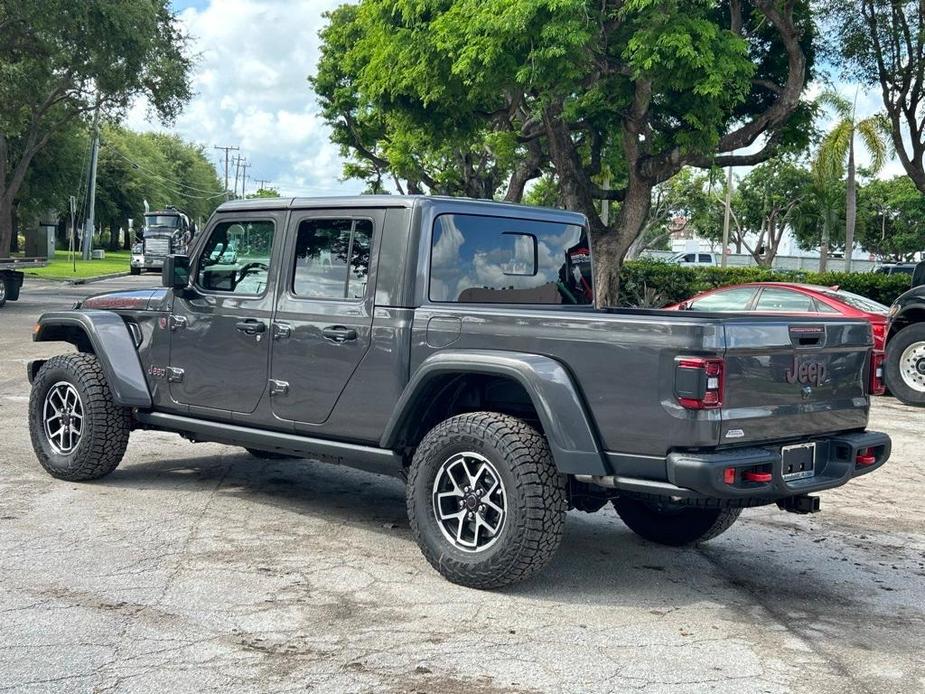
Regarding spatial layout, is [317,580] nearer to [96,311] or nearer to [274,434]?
[274,434]

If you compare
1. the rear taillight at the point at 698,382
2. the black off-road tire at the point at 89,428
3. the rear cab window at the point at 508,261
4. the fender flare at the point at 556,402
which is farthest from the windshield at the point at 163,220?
the rear taillight at the point at 698,382

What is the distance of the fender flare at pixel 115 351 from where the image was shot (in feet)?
22.6

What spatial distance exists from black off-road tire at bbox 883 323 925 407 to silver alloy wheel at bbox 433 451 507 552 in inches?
355

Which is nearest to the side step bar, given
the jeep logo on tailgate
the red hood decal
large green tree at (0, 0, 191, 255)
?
the red hood decal

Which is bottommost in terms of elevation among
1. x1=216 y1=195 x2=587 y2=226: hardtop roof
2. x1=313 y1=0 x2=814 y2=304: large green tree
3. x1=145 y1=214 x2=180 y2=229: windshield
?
x1=216 y1=195 x2=587 y2=226: hardtop roof

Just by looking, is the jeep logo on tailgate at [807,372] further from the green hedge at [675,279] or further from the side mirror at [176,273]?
the green hedge at [675,279]

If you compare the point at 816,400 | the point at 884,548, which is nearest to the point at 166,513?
the point at 816,400

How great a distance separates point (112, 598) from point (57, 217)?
7398cm

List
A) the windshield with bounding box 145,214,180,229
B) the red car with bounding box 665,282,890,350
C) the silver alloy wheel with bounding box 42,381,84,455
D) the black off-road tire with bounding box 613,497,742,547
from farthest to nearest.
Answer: the windshield with bounding box 145,214,180,229 < the red car with bounding box 665,282,890,350 < the silver alloy wheel with bounding box 42,381,84,455 < the black off-road tire with bounding box 613,497,742,547

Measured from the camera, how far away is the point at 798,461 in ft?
16.3

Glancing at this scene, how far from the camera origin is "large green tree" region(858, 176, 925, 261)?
7144cm

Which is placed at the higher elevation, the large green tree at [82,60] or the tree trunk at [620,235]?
the large green tree at [82,60]

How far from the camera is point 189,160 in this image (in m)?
117

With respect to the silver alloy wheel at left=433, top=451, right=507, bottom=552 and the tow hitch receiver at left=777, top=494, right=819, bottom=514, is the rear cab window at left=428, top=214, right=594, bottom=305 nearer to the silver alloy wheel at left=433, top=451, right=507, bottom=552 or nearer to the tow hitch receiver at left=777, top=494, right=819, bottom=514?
the silver alloy wheel at left=433, top=451, right=507, bottom=552
